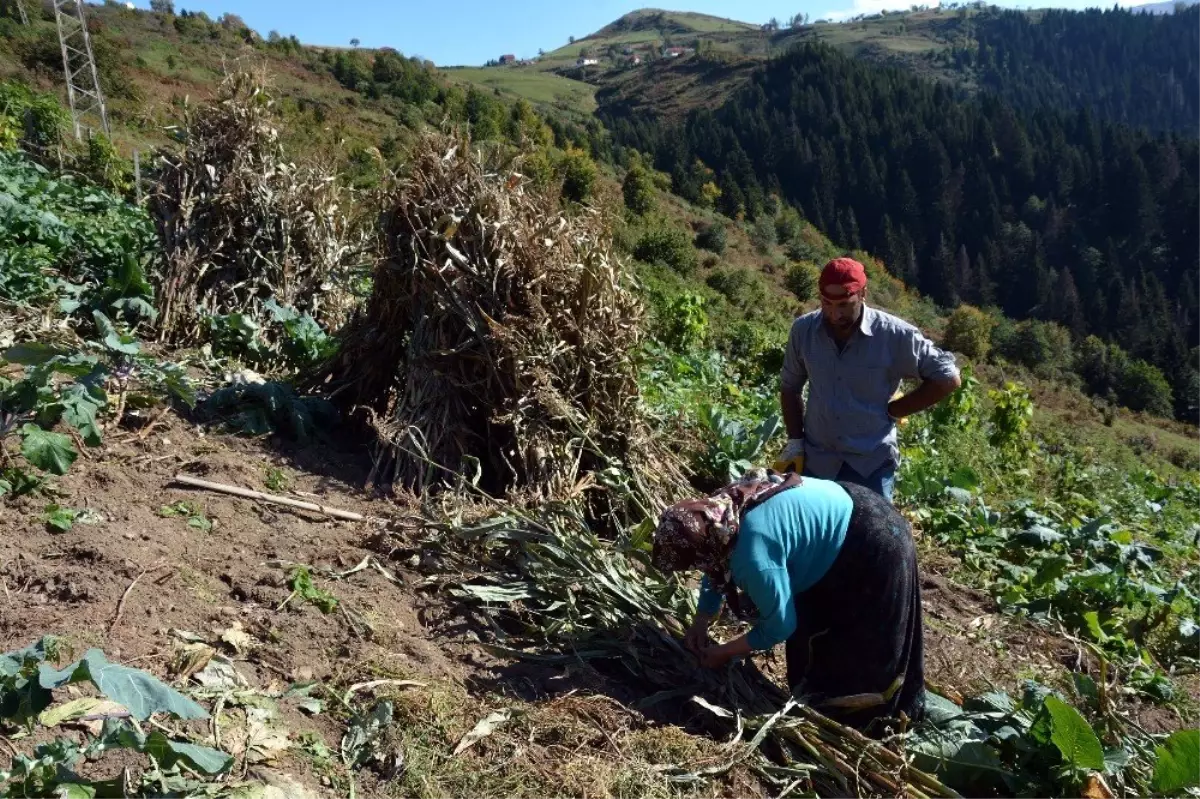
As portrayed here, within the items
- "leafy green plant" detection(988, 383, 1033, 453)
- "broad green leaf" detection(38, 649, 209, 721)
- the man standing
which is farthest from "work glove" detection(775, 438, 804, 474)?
"leafy green plant" detection(988, 383, 1033, 453)

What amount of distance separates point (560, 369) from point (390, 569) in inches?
48.6

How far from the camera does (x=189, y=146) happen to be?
19.5ft

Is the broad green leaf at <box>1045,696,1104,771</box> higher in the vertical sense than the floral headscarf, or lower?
lower

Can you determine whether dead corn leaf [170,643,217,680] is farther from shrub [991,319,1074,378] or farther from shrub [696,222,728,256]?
shrub [991,319,1074,378]

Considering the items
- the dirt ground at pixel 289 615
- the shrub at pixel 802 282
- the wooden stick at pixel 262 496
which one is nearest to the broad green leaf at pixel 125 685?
the dirt ground at pixel 289 615

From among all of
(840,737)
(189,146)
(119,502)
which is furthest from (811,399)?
(189,146)

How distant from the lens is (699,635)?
9.75ft

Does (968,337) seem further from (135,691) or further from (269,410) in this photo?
(135,691)

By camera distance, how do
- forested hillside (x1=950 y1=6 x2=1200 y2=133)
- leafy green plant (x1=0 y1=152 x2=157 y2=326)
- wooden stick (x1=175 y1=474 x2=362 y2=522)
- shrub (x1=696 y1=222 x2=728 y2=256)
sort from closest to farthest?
wooden stick (x1=175 y1=474 x2=362 y2=522)
leafy green plant (x1=0 y1=152 x2=157 y2=326)
shrub (x1=696 y1=222 x2=728 y2=256)
forested hillside (x1=950 y1=6 x2=1200 y2=133)

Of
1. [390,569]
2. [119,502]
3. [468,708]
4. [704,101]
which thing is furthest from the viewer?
[704,101]

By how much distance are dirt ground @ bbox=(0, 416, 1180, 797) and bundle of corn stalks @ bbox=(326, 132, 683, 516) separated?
562 millimetres

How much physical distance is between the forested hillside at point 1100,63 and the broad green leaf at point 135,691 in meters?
148

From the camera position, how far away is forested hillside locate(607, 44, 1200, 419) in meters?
70.8

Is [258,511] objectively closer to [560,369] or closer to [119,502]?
[119,502]
